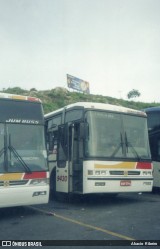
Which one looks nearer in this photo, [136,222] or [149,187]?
[136,222]

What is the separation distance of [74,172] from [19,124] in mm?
2701

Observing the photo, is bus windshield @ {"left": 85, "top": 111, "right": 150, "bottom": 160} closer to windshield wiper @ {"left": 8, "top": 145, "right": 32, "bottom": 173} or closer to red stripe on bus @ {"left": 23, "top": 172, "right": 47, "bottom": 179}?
red stripe on bus @ {"left": 23, "top": 172, "right": 47, "bottom": 179}

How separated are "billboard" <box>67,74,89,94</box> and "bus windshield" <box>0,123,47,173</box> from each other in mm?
45993

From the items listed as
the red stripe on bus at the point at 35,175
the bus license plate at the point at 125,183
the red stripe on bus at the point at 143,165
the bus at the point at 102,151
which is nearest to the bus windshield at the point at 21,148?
the red stripe on bus at the point at 35,175

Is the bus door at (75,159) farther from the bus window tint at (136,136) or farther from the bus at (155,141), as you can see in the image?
the bus at (155,141)

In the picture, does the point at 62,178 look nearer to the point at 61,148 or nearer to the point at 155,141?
the point at 61,148

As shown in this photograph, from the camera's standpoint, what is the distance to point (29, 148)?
31.1ft

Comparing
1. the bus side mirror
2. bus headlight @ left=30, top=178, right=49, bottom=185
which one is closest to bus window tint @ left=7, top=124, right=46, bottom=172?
bus headlight @ left=30, top=178, right=49, bottom=185

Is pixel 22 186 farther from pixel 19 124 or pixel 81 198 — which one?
pixel 81 198

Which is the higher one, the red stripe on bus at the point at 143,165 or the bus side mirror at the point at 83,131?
the bus side mirror at the point at 83,131

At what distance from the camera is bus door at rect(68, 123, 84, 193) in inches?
430

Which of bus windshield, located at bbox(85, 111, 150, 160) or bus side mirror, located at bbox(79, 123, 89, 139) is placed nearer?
bus side mirror, located at bbox(79, 123, 89, 139)

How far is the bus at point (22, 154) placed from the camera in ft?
29.3

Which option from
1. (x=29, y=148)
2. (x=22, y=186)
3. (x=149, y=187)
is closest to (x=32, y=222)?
(x=22, y=186)
